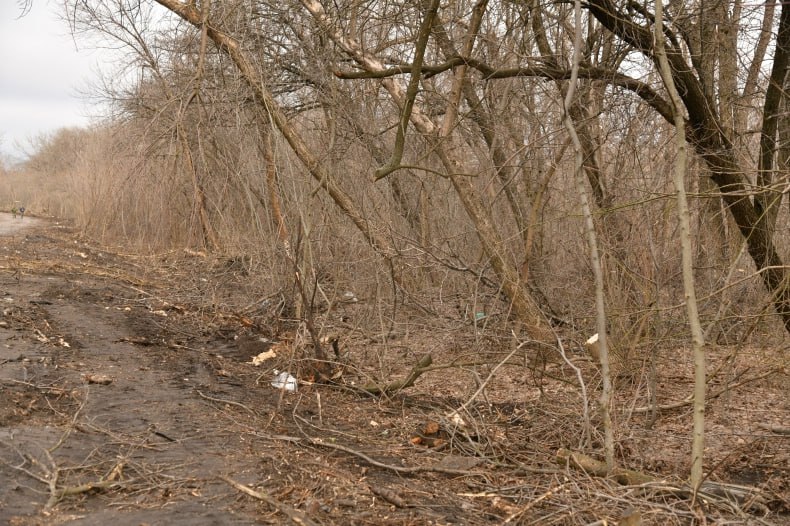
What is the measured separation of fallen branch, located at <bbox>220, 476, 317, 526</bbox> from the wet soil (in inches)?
0.4

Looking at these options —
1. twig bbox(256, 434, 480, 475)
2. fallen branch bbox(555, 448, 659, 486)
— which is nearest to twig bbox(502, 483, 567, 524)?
fallen branch bbox(555, 448, 659, 486)

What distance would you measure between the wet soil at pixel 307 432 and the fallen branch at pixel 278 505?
0.4 inches

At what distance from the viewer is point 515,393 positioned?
629 cm

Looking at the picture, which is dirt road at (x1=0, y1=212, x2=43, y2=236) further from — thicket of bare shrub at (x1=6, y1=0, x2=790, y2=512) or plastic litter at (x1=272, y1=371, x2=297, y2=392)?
plastic litter at (x1=272, y1=371, x2=297, y2=392)

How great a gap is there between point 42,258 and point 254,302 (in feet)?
17.0

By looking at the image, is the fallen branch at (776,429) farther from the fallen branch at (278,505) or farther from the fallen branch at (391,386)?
the fallen branch at (278,505)

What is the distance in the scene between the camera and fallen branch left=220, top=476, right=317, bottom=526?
3219 millimetres

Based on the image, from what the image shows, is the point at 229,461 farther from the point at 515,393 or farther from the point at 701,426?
the point at 515,393

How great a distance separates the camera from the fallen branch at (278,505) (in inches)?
127

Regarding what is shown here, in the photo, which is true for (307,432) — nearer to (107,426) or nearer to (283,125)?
(107,426)

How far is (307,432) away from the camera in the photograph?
481 cm

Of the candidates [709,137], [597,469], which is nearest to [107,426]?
[597,469]

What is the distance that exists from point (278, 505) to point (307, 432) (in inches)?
58.2

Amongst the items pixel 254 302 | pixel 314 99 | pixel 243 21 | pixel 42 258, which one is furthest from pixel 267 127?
pixel 42 258
